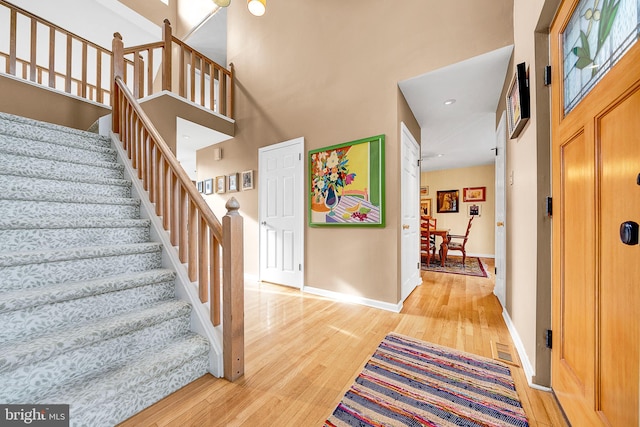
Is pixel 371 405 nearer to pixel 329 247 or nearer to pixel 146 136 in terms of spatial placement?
pixel 329 247

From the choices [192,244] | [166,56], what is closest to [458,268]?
[192,244]

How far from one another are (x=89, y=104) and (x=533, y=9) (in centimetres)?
498

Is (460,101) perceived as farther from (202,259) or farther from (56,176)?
(56,176)

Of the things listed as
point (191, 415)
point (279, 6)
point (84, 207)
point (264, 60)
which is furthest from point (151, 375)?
point (279, 6)

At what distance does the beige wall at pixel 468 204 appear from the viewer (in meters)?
6.07

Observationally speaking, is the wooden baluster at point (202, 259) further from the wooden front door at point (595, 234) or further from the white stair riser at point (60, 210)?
the wooden front door at point (595, 234)

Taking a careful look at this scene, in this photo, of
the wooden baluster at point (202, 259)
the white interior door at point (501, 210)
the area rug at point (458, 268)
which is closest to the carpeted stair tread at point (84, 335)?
the wooden baluster at point (202, 259)

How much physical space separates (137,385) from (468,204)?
7.07 metres

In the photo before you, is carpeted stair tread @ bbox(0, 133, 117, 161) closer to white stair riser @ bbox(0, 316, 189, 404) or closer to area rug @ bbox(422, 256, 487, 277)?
white stair riser @ bbox(0, 316, 189, 404)

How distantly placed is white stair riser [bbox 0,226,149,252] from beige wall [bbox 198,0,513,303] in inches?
73.0

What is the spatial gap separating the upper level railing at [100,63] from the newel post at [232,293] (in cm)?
286

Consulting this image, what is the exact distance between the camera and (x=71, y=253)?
1459mm

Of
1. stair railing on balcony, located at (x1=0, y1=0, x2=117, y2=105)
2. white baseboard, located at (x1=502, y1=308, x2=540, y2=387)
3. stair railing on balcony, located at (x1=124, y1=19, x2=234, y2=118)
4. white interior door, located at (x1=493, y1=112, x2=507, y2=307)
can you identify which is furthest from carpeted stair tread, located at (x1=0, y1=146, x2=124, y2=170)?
white interior door, located at (x1=493, y1=112, x2=507, y2=307)

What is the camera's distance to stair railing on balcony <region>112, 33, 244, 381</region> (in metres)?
1.41
